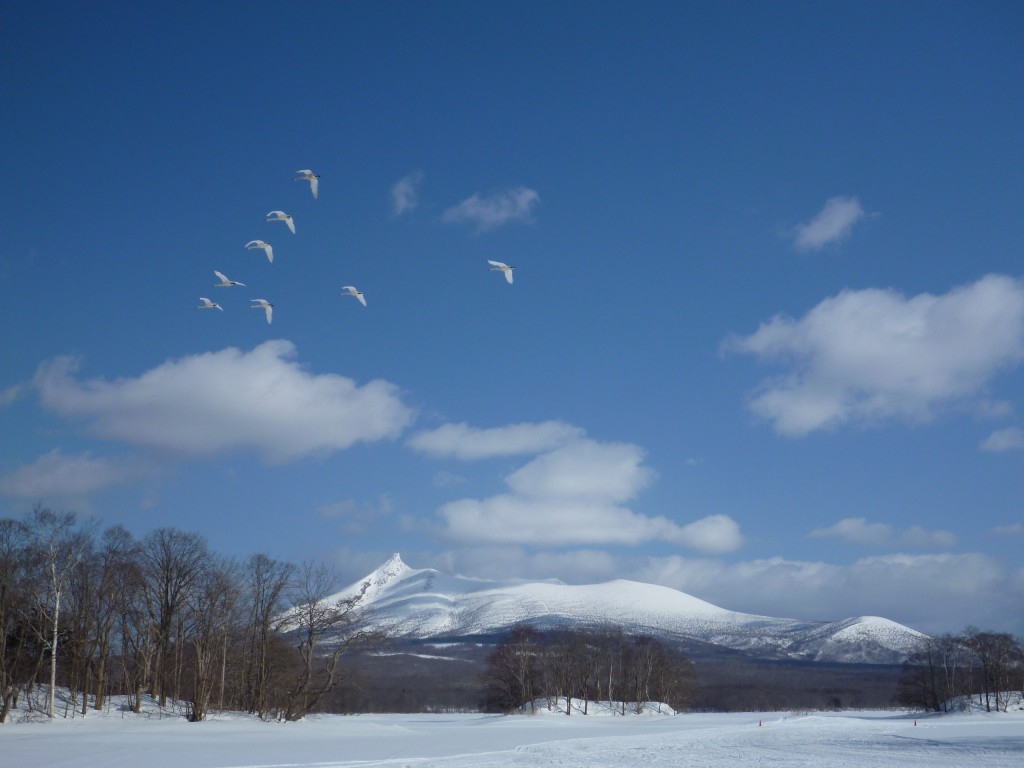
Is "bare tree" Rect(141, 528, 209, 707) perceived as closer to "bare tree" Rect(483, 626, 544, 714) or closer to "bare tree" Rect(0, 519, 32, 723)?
"bare tree" Rect(0, 519, 32, 723)

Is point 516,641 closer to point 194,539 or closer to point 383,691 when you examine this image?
point 194,539

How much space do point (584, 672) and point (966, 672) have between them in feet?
165

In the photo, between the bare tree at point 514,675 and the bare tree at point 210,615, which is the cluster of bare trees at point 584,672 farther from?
the bare tree at point 210,615

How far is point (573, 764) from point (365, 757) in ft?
30.3

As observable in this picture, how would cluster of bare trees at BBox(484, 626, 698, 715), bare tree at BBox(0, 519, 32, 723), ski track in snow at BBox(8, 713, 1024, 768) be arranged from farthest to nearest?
cluster of bare trees at BBox(484, 626, 698, 715) → bare tree at BBox(0, 519, 32, 723) → ski track in snow at BBox(8, 713, 1024, 768)

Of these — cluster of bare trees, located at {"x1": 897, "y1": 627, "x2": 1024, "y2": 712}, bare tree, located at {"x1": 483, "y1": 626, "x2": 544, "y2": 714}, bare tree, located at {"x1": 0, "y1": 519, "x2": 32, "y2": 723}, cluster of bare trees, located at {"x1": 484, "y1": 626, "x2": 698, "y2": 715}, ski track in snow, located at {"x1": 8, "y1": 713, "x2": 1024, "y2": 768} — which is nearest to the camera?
ski track in snow, located at {"x1": 8, "y1": 713, "x2": 1024, "y2": 768}

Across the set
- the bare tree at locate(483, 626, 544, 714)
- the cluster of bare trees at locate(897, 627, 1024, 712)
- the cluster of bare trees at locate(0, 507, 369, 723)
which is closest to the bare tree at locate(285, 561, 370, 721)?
the cluster of bare trees at locate(0, 507, 369, 723)

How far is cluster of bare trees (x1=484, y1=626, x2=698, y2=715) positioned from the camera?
10319 centimetres

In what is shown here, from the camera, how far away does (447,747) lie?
45406 millimetres

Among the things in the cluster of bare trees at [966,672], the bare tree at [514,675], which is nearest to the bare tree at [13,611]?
the bare tree at [514,675]

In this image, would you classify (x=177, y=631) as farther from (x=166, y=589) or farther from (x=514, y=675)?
(x=514, y=675)

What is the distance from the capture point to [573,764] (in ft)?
115

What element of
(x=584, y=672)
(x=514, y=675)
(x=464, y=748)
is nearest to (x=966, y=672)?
(x=584, y=672)

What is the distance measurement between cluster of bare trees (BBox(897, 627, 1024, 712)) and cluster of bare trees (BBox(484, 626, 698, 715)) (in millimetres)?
28921
